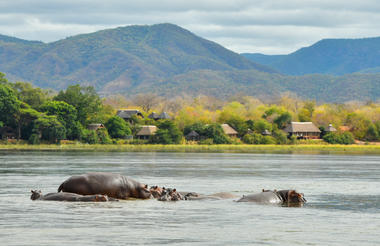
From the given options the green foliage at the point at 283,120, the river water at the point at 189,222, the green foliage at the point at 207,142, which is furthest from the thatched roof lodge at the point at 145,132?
the river water at the point at 189,222

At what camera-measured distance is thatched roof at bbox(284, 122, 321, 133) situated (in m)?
150

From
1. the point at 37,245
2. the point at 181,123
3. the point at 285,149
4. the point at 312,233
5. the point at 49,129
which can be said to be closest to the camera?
the point at 37,245

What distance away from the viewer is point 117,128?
129m

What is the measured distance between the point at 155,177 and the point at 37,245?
89.8 feet

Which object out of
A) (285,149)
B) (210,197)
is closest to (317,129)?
(285,149)

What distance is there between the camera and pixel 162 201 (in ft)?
89.4

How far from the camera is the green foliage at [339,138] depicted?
474 feet

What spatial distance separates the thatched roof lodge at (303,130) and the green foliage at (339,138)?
17.2 ft

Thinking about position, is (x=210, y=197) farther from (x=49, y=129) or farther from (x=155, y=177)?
(x=49, y=129)

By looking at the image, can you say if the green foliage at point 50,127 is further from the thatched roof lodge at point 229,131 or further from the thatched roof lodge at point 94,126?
the thatched roof lodge at point 229,131

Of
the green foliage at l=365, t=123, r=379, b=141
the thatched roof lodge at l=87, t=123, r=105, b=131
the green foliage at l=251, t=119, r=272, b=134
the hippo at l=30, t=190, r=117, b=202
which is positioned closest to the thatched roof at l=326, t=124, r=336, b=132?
the green foliage at l=365, t=123, r=379, b=141

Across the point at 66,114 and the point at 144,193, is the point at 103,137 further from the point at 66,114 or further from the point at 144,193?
the point at 144,193

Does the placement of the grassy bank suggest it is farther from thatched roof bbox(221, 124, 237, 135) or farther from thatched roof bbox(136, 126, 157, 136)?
thatched roof bbox(136, 126, 157, 136)

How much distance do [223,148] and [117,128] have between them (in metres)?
20.8
